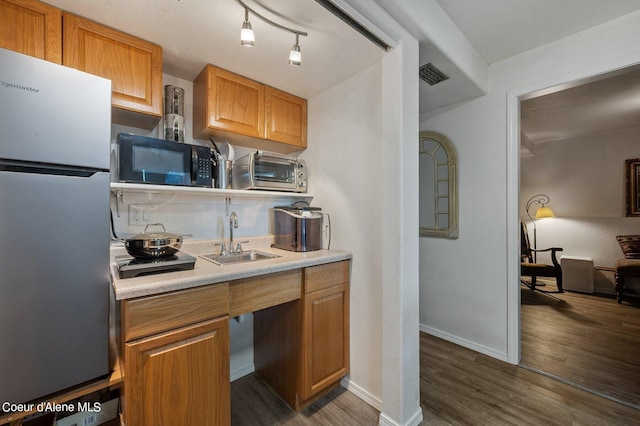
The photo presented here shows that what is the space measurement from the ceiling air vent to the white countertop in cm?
142

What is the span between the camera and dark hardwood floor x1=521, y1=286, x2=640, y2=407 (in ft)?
6.09

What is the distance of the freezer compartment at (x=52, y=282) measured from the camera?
0.84 meters

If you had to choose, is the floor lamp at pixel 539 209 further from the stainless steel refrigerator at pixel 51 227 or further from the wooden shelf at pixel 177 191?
the stainless steel refrigerator at pixel 51 227

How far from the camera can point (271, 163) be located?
1907 mm

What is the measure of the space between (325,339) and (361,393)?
1.51 feet

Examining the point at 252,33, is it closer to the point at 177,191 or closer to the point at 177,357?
the point at 177,191

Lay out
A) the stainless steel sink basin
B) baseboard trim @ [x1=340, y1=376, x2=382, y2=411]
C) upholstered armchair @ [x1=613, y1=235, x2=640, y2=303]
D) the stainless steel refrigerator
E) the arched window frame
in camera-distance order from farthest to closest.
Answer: upholstered armchair @ [x1=613, y1=235, x2=640, y2=303], the arched window frame, the stainless steel sink basin, baseboard trim @ [x1=340, y1=376, x2=382, y2=411], the stainless steel refrigerator

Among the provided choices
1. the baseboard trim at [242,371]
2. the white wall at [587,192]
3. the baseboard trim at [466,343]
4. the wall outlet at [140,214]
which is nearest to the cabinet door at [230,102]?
the wall outlet at [140,214]

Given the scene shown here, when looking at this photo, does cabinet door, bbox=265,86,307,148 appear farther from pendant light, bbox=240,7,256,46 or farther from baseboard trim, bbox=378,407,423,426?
baseboard trim, bbox=378,407,423,426

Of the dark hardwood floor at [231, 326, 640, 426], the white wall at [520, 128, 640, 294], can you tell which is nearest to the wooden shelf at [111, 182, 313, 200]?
the dark hardwood floor at [231, 326, 640, 426]

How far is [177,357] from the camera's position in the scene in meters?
1.12

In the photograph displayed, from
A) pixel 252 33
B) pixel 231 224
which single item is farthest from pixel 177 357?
pixel 252 33

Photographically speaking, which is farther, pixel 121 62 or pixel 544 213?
pixel 544 213

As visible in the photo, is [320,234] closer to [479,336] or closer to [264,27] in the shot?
[264,27]
